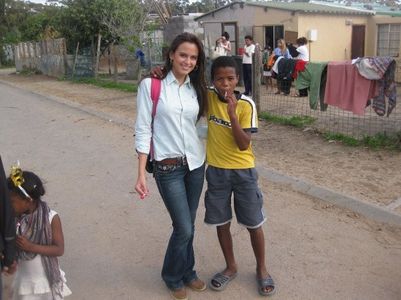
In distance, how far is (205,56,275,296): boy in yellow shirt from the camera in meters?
2.82

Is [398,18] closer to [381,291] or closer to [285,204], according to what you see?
[285,204]

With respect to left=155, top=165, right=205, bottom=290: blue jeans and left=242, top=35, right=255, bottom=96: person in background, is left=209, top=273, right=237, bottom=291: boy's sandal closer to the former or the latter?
left=155, top=165, right=205, bottom=290: blue jeans

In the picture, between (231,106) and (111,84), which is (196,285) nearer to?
(231,106)

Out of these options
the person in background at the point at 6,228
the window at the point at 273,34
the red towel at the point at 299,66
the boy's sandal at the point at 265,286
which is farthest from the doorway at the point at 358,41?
the person in background at the point at 6,228

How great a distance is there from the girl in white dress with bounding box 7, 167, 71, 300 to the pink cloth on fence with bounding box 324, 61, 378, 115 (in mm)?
5137

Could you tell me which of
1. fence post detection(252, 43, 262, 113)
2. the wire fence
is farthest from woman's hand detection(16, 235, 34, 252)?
fence post detection(252, 43, 262, 113)

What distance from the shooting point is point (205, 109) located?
2.91 meters

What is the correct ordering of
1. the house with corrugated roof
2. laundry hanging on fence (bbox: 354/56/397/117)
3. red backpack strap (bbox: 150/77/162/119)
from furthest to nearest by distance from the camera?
the house with corrugated roof → laundry hanging on fence (bbox: 354/56/397/117) → red backpack strap (bbox: 150/77/162/119)

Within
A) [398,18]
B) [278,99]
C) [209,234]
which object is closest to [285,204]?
[209,234]

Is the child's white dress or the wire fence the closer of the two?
the child's white dress

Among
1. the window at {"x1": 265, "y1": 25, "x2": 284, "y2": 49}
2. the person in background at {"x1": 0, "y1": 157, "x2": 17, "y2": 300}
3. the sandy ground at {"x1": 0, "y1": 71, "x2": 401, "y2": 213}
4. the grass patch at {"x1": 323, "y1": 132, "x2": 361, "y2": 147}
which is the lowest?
the sandy ground at {"x1": 0, "y1": 71, "x2": 401, "y2": 213}

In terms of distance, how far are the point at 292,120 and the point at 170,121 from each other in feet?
19.2

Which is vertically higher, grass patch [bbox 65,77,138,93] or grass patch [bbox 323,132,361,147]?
grass patch [bbox 65,77,138,93]

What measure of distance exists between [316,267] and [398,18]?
15.7 meters
